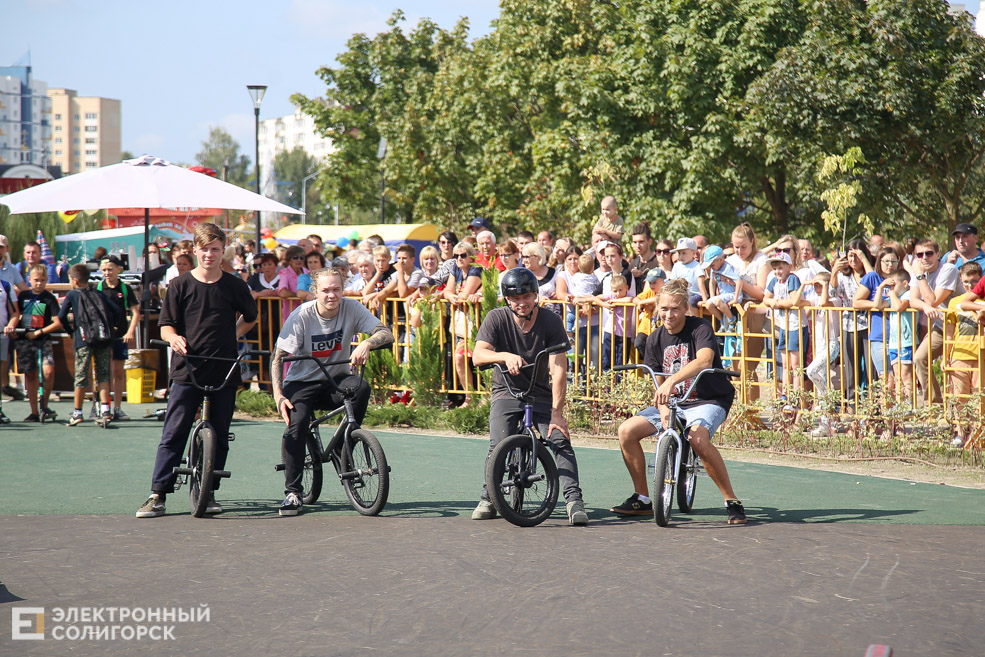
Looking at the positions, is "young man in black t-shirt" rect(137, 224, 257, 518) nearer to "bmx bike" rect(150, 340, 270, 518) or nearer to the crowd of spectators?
"bmx bike" rect(150, 340, 270, 518)

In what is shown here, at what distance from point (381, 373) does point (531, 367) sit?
6.11 metres

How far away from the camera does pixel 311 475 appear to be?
820 centimetres

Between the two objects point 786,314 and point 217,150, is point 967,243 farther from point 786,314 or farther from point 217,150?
point 217,150

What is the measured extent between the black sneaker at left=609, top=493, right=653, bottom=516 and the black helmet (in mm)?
1628

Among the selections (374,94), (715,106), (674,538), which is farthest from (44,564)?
(374,94)

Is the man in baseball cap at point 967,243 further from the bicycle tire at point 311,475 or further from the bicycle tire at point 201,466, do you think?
the bicycle tire at point 201,466

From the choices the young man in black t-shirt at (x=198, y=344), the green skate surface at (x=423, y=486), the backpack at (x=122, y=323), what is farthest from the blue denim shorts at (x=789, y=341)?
the backpack at (x=122, y=323)

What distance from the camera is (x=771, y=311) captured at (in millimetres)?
10789

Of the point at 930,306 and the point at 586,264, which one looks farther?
the point at 586,264

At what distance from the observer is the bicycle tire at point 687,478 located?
7535mm

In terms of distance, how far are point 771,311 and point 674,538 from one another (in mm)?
4321

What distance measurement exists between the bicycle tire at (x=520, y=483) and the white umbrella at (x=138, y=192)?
6.27 m

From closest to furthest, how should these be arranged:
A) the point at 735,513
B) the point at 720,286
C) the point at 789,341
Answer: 1. the point at 735,513
2. the point at 789,341
3. the point at 720,286

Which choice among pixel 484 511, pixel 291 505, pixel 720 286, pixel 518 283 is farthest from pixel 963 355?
pixel 291 505
